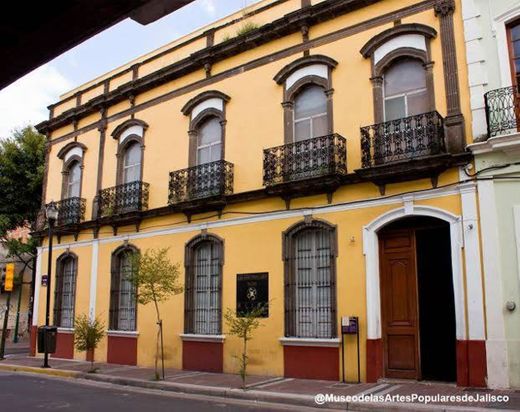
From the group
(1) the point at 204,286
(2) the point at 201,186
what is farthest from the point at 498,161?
(1) the point at 204,286

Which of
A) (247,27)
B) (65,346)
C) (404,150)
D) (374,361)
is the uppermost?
(247,27)

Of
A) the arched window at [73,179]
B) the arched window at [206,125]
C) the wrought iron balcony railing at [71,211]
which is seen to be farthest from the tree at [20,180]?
Answer: the arched window at [206,125]

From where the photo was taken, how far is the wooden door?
11742mm

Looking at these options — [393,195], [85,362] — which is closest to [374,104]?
[393,195]

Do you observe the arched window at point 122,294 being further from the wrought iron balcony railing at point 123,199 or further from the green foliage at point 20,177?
the green foliage at point 20,177

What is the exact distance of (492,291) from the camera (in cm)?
1033

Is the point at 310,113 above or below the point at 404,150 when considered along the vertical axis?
above

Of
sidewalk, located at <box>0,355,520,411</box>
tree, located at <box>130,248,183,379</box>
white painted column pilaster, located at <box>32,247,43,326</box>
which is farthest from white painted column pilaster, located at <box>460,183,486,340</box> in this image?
white painted column pilaster, located at <box>32,247,43,326</box>

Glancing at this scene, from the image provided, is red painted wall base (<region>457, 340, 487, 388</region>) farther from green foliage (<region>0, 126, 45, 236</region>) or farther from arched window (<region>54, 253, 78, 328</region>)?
green foliage (<region>0, 126, 45, 236</region>)

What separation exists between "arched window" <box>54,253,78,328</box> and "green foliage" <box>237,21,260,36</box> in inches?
379

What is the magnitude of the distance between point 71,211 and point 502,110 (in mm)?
14399

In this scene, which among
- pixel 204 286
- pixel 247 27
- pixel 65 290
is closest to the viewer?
pixel 204 286

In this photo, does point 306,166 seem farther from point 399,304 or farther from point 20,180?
point 20,180

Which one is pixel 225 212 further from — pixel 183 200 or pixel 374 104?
pixel 374 104
